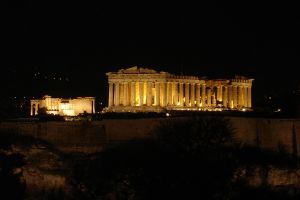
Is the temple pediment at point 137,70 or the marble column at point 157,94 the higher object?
the temple pediment at point 137,70

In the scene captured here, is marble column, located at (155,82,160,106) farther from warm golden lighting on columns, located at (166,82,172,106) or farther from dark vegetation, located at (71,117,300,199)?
dark vegetation, located at (71,117,300,199)

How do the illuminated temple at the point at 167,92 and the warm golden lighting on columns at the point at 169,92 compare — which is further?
the warm golden lighting on columns at the point at 169,92

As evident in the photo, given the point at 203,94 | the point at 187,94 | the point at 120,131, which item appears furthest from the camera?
the point at 203,94

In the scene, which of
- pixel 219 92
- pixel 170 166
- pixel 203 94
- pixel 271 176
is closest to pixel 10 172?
pixel 170 166

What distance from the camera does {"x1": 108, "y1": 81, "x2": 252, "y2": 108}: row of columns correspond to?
75.0m

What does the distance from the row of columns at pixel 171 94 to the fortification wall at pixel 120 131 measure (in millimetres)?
22647

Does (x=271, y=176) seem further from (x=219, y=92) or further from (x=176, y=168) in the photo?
(x=219, y=92)

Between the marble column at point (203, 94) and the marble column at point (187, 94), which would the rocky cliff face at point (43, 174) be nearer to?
the marble column at point (187, 94)

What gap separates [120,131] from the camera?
51.2 meters

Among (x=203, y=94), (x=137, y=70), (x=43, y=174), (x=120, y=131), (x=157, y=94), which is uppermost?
(x=137, y=70)

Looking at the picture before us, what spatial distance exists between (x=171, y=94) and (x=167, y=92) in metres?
0.50

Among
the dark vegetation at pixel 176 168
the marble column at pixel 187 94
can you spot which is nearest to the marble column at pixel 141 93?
the marble column at pixel 187 94

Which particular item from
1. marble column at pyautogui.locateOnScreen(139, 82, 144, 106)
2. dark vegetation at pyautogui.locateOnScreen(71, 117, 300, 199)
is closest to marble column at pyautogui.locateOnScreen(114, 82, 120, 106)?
marble column at pyautogui.locateOnScreen(139, 82, 144, 106)

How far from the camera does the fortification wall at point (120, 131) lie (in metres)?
50.7
